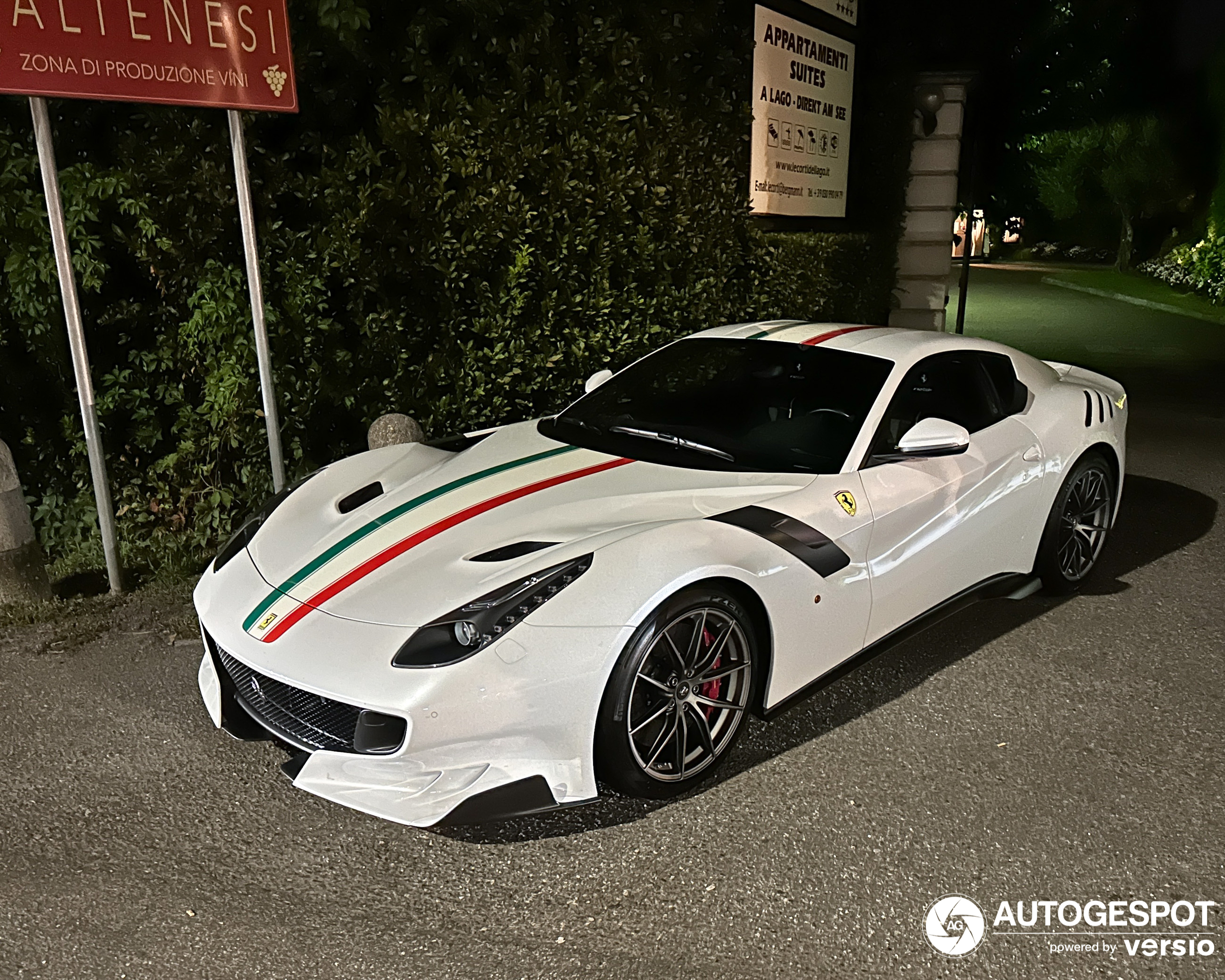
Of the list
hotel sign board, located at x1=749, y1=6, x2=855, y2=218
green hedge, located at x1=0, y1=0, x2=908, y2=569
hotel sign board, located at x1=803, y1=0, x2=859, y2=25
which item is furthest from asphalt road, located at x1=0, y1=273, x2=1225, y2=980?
hotel sign board, located at x1=803, y1=0, x2=859, y2=25

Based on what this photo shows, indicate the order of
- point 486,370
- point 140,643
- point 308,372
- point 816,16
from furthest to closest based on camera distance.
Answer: point 816,16
point 486,370
point 308,372
point 140,643

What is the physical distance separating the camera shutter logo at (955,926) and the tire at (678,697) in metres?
0.84

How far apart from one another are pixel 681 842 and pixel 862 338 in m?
2.36

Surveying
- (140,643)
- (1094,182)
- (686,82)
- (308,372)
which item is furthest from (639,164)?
(1094,182)

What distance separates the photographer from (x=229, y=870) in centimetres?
300

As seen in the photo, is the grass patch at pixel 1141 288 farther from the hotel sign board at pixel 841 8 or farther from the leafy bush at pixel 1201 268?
the hotel sign board at pixel 841 8

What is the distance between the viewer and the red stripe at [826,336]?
14.5 ft

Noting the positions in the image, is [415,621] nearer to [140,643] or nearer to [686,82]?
[140,643]

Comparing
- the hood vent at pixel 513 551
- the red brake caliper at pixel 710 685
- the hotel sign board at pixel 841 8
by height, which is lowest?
the red brake caliper at pixel 710 685

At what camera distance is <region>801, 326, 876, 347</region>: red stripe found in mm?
4426

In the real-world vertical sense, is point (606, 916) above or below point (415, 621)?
below

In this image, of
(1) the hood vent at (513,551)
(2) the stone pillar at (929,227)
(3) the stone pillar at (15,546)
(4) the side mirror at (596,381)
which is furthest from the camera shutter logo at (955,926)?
(2) the stone pillar at (929,227)

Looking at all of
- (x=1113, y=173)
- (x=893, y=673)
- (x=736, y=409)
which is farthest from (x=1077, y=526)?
(x=1113, y=173)

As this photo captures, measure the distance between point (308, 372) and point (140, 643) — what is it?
2.01 metres
